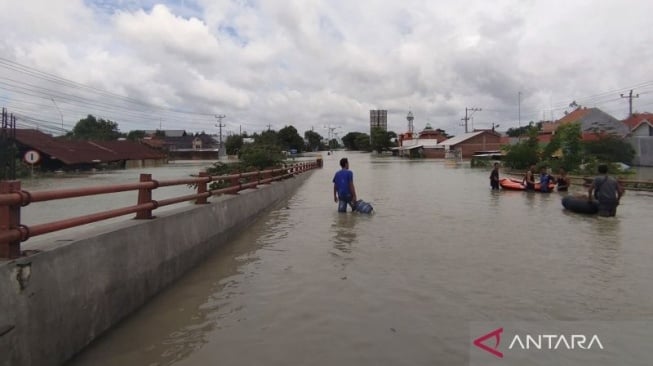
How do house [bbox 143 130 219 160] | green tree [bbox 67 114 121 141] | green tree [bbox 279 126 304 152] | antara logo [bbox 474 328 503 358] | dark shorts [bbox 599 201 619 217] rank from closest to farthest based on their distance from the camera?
antara logo [bbox 474 328 503 358]
dark shorts [bbox 599 201 619 217]
green tree [bbox 67 114 121 141]
house [bbox 143 130 219 160]
green tree [bbox 279 126 304 152]

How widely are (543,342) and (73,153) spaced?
2264 inches

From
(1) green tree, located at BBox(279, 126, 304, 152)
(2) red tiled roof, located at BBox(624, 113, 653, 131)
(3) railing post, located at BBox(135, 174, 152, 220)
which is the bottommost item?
(3) railing post, located at BBox(135, 174, 152, 220)

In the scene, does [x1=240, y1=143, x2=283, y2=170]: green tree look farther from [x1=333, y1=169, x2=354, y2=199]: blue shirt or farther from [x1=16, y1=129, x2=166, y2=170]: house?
[x1=16, y1=129, x2=166, y2=170]: house

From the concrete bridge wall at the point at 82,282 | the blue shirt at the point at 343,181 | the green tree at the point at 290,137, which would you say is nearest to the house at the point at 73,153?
the blue shirt at the point at 343,181

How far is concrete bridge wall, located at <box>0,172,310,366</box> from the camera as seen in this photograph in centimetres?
358

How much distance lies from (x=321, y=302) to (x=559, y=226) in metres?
8.55

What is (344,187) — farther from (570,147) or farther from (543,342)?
(570,147)

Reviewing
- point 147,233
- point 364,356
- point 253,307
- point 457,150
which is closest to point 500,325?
point 364,356

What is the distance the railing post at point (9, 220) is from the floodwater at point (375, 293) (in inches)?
44.3

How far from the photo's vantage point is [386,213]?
603 inches

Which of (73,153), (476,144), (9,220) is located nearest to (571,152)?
(9,220)

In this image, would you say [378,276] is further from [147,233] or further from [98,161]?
[98,161]

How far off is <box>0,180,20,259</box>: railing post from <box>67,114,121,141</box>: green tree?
4782 inches

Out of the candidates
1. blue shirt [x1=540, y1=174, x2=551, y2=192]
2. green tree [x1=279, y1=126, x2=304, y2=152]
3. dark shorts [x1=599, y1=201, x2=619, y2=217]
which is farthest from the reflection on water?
green tree [x1=279, y1=126, x2=304, y2=152]
